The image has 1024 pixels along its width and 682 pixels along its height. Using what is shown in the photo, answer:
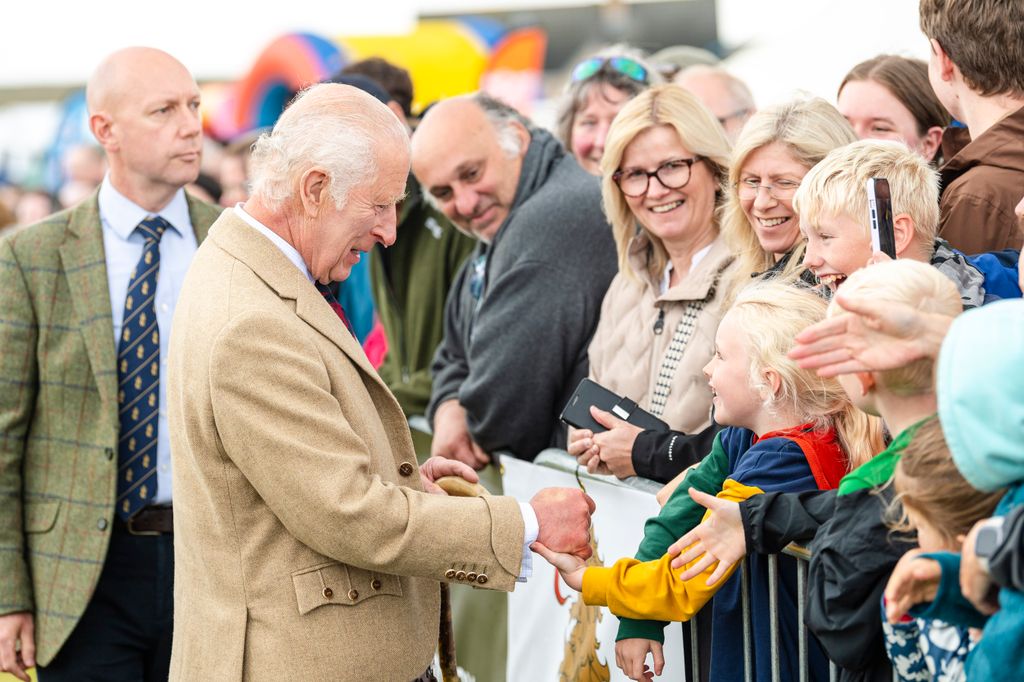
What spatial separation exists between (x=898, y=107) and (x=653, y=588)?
7.07 ft

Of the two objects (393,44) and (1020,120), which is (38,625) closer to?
(1020,120)

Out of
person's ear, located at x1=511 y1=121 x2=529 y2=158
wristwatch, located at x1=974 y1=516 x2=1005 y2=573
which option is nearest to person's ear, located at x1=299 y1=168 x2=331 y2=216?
wristwatch, located at x1=974 y1=516 x2=1005 y2=573

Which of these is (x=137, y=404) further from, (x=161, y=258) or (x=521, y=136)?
(x=521, y=136)

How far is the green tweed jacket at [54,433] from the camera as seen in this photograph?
13.2ft

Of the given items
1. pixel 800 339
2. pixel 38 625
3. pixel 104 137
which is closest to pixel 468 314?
pixel 104 137

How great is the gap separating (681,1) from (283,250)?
1755 centimetres

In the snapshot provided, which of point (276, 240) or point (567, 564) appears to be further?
point (567, 564)

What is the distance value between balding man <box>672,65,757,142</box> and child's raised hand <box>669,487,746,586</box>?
10.3ft

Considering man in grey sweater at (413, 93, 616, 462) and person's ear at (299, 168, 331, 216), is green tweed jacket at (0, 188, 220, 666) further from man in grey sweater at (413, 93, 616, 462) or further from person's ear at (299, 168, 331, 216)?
person's ear at (299, 168, 331, 216)

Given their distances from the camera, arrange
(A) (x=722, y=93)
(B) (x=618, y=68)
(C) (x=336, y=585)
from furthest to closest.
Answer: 1. (A) (x=722, y=93)
2. (B) (x=618, y=68)
3. (C) (x=336, y=585)

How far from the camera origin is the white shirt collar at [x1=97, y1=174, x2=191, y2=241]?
14.0 ft

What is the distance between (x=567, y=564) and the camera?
3.04 m

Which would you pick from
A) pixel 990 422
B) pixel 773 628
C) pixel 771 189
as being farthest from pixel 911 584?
pixel 771 189

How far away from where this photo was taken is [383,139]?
288cm
